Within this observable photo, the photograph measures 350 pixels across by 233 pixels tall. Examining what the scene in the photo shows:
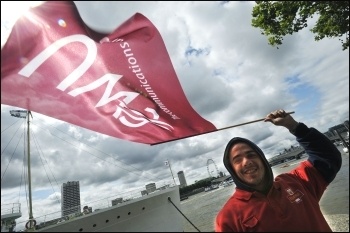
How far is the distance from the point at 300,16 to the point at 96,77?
32.8 ft

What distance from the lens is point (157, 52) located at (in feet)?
13.5

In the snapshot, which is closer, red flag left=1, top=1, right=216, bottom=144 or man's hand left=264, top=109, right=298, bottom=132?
man's hand left=264, top=109, right=298, bottom=132

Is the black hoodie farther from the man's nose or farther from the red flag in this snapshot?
the red flag

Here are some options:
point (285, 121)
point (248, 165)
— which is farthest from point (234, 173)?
point (285, 121)

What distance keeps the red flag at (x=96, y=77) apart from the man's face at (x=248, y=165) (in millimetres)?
1051

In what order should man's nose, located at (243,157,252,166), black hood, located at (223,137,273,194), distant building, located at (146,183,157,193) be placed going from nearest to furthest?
1. black hood, located at (223,137,273,194)
2. man's nose, located at (243,157,252,166)
3. distant building, located at (146,183,157,193)

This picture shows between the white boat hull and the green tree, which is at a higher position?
the green tree

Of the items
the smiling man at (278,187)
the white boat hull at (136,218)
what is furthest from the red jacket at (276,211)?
the white boat hull at (136,218)

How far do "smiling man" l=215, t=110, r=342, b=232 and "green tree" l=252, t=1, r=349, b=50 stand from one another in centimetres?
922

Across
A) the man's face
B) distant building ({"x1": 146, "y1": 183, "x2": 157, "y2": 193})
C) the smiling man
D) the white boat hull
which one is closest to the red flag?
the man's face

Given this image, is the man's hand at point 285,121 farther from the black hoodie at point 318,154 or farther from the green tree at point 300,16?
the green tree at point 300,16

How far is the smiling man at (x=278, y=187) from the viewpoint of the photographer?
232 centimetres

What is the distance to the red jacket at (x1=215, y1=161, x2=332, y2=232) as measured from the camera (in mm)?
2299

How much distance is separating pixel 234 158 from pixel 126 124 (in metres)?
1.62
